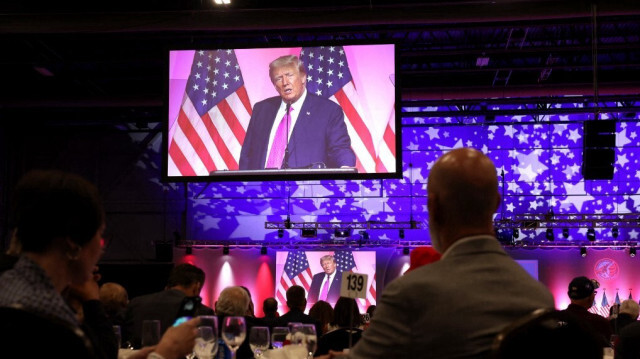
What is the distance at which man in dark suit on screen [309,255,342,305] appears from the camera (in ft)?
54.2

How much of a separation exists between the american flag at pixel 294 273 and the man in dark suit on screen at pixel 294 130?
9212mm

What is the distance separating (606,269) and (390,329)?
16.1m

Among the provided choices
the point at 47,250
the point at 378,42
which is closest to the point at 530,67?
the point at 378,42

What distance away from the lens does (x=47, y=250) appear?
1.63m

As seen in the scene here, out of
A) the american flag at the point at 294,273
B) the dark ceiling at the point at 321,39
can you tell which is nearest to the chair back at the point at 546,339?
the dark ceiling at the point at 321,39

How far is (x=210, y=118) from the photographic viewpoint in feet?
26.2

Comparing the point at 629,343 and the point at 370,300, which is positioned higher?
the point at 629,343

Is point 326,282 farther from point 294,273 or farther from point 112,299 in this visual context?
point 112,299

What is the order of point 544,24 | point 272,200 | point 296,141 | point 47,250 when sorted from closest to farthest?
point 47,250 → point 296,141 → point 544,24 → point 272,200

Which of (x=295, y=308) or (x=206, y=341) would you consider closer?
(x=206, y=341)

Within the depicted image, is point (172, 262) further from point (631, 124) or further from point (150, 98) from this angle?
point (631, 124)

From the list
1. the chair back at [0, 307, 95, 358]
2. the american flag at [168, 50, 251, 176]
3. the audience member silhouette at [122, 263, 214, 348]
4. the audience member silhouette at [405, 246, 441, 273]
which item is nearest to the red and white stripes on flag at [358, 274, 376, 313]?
the american flag at [168, 50, 251, 176]

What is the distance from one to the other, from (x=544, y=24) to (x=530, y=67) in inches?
120

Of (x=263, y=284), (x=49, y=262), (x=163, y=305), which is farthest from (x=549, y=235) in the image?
(x=49, y=262)
